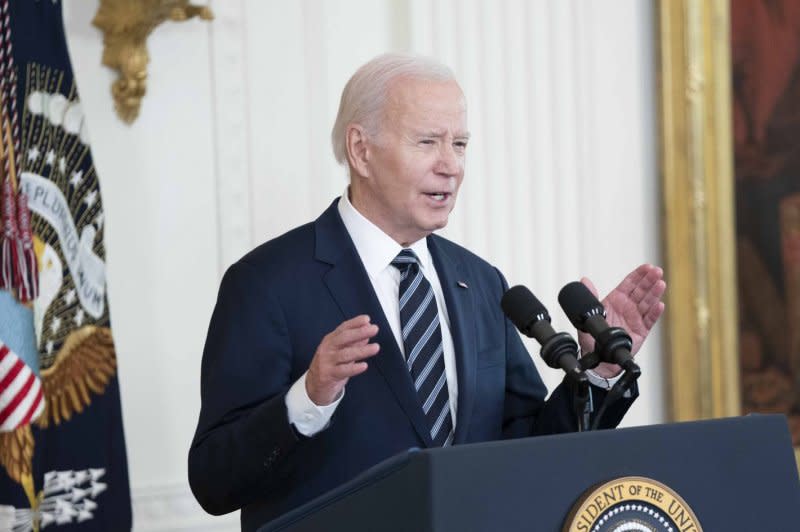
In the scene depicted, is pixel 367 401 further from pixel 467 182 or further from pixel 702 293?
pixel 702 293

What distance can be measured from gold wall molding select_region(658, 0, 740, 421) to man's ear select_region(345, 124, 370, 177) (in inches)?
94.0

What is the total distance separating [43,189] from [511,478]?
2.27 m

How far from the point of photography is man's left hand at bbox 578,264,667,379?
107 inches

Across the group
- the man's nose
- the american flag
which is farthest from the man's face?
the american flag

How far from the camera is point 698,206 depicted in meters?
5.15

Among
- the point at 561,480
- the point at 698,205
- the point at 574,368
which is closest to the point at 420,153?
the point at 574,368

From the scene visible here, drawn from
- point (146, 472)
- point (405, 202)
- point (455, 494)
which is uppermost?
point (405, 202)

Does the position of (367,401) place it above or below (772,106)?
below

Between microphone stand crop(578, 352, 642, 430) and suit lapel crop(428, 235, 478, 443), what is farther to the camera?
suit lapel crop(428, 235, 478, 443)

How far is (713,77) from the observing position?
5.18 m

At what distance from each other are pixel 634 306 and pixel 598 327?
0.52 metres

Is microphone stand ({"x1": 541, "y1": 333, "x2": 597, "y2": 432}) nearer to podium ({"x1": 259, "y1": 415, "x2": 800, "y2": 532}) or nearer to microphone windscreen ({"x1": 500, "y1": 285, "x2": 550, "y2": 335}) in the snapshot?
microphone windscreen ({"x1": 500, "y1": 285, "x2": 550, "y2": 335})

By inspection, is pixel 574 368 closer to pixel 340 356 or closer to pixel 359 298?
pixel 340 356

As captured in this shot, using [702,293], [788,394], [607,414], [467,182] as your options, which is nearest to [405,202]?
[607,414]
